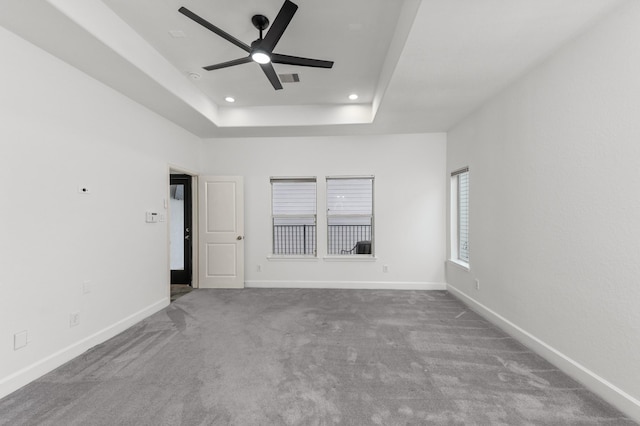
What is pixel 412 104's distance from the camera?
131 inches

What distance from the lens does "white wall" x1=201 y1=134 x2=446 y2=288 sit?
4594mm

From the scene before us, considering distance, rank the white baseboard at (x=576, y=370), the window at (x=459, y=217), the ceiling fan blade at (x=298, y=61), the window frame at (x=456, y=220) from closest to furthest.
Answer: the white baseboard at (x=576, y=370)
the ceiling fan blade at (x=298, y=61)
the window at (x=459, y=217)
the window frame at (x=456, y=220)

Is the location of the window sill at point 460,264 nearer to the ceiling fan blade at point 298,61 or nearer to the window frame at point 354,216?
the window frame at point 354,216

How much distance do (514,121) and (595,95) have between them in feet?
2.79

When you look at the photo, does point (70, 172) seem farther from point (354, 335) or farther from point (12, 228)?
point (354, 335)

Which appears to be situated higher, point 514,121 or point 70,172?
point 514,121

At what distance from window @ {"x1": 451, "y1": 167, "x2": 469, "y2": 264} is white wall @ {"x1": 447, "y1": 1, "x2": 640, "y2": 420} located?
1.05m

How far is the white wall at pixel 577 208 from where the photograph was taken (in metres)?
1.72

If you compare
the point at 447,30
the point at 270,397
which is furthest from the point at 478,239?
the point at 270,397

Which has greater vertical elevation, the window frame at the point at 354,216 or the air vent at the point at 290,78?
the air vent at the point at 290,78

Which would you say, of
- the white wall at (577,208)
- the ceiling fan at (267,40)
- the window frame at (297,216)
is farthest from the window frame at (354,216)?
the ceiling fan at (267,40)

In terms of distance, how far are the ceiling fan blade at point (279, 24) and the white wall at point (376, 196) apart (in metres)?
2.69

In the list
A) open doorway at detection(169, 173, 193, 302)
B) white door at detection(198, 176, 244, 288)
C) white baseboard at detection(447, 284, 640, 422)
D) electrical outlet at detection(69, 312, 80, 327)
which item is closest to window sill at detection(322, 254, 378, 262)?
white door at detection(198, 176, 244, 288)

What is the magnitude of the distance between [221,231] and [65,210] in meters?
2.37
